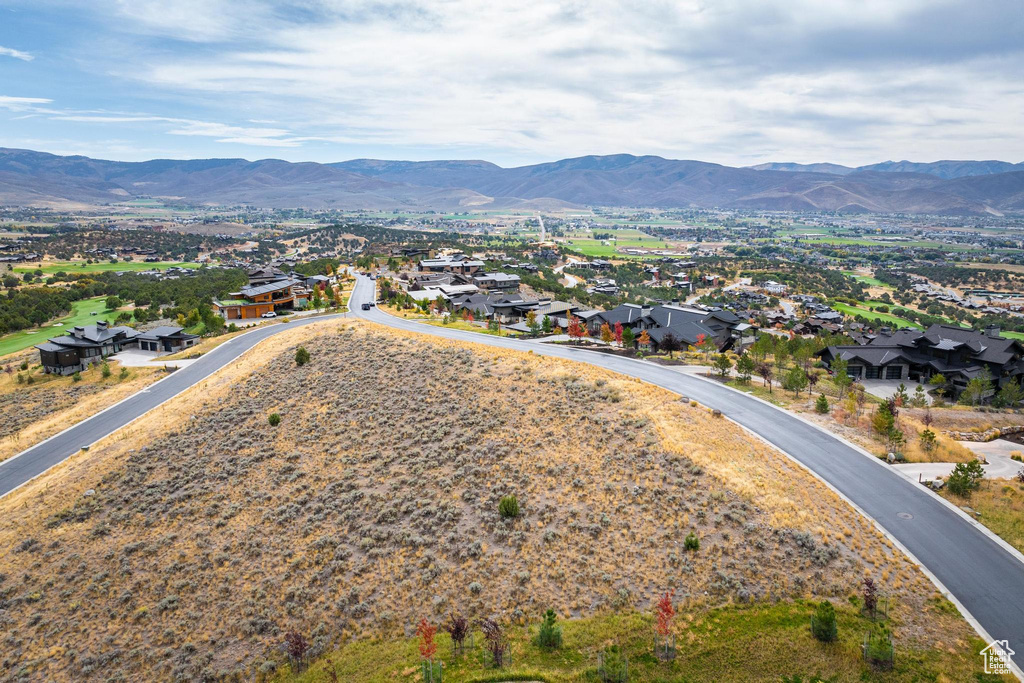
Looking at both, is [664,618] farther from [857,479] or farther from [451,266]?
[451,266]

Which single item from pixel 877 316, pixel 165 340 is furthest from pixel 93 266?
pixel 877 316

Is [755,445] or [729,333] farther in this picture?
[729,333]

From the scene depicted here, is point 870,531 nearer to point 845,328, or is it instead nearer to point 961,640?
point 961,640

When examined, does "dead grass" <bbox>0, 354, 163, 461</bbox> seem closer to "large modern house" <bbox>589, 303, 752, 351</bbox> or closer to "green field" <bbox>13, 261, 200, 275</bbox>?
"large modern house" <bbox>589, 303, 752, 351</bbox>

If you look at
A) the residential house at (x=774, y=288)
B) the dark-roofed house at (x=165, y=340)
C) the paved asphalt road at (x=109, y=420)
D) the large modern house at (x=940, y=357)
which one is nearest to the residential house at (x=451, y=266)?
the paved asphalt road at (x=109, y=420)

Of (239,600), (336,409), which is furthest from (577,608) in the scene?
(336,409)

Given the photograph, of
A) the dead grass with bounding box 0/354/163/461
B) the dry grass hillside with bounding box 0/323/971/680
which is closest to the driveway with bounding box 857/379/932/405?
the dry grass hillside with bounding box 0/323/971/680

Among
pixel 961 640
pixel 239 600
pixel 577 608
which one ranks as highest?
pixel 961 640

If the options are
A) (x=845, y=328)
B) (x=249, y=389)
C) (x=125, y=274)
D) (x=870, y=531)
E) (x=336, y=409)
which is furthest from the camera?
(x=125, y=274)
